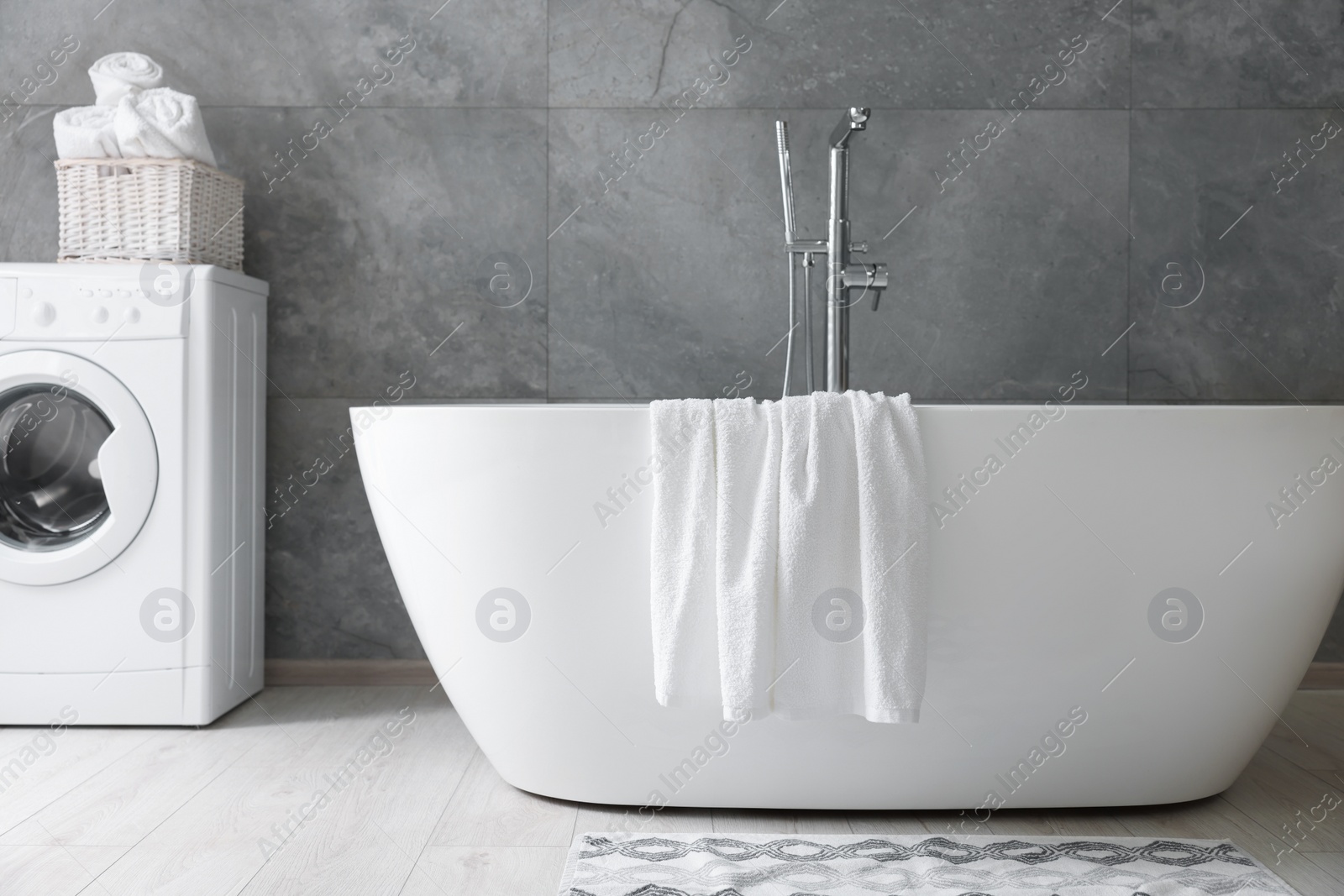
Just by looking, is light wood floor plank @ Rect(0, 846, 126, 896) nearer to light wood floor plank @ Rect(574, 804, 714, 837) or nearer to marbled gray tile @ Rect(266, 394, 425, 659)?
light wood floor plank @ Rect(574, 804, 714, 837)

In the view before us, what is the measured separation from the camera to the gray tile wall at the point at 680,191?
238 cm

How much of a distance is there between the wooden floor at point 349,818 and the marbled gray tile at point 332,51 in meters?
1.41

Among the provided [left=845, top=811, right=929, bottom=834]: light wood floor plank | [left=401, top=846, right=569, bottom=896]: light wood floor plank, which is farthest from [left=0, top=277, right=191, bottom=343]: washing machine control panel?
[left=845, top=811, right=929, bottom=834]: light wood floor plank

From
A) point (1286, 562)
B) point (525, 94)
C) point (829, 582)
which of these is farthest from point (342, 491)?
point (1286, 562)

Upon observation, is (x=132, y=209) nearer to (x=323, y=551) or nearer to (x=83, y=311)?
(x=83, y=311)

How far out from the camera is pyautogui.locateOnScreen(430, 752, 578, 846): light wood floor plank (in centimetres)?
152

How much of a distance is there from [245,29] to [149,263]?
68 centimetres

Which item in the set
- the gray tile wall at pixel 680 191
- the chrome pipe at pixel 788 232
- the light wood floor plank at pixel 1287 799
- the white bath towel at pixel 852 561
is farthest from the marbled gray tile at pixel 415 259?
the light wood floor plank at pixel 1287 799

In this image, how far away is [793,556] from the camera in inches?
55.7

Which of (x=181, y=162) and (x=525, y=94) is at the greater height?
(x=525, y=94)

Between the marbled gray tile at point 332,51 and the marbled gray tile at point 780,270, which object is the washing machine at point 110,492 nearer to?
the marbled gray tile at point 332,51

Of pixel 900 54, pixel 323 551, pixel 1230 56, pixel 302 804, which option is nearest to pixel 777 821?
pixel 302 804

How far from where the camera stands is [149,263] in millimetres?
2061

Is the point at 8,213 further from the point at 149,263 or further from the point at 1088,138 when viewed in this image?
the point at 1088,138
